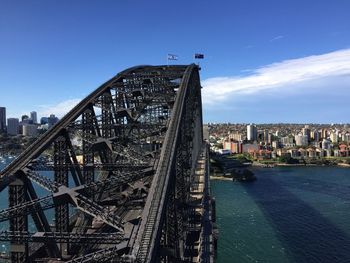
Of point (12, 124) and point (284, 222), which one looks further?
point (12, 124)

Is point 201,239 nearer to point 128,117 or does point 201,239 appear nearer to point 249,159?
point 128,117

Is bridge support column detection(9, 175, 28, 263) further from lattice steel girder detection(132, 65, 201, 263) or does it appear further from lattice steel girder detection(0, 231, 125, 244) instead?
lattice steel girder detection(132, 65, 201, 263)

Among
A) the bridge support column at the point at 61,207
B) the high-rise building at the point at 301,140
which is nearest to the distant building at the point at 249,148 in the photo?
the high-rise building at the point at 301,140

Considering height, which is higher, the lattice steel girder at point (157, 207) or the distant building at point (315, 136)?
the lattice steel girder at point (157, 207)

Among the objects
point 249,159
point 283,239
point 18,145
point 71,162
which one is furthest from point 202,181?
point 249,159

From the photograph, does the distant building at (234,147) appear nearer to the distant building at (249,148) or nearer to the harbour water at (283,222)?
the distant building at (249,148)

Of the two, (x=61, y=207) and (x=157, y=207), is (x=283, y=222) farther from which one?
(x=157, y=207)

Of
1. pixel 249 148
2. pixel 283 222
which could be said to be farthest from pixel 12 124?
Result: pixel 283 222
